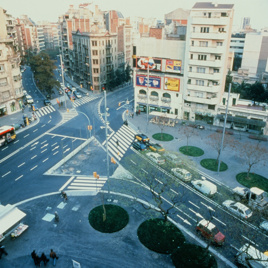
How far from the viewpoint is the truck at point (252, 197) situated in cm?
3329

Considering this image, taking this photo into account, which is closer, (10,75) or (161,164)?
(161,164)

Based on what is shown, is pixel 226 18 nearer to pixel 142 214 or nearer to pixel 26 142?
pixel 142 214

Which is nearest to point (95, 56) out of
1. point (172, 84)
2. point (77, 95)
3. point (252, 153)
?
point (77, 95)

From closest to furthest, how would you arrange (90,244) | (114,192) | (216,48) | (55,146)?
1. (90,244)
2. (114,192)
3. (55,146)
4. (216,48)

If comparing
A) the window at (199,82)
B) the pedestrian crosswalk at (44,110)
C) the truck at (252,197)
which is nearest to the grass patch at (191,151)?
the truck at (252,197)

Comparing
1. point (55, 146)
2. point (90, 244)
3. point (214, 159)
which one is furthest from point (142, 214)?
point (55, 146)

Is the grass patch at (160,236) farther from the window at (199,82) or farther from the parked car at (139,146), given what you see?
the window at (199,82)

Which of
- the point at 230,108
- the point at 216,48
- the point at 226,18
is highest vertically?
the point at 226,18

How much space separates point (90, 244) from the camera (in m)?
28.3

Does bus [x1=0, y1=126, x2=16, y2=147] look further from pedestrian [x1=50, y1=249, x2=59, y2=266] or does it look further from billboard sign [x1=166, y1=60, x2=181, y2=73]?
billboard sign [x1=166, y1=60, x2=181, y2=73]

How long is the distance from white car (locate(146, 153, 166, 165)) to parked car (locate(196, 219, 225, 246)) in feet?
52.2

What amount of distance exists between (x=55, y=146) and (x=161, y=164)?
21.8m

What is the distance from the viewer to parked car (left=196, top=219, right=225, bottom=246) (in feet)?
90.7

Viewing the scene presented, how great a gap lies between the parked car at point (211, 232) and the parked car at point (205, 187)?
23.9 feet
